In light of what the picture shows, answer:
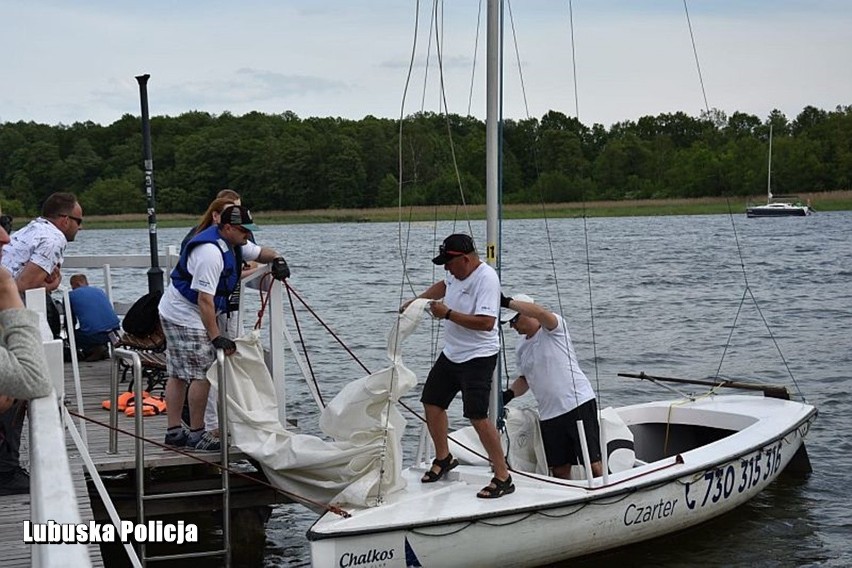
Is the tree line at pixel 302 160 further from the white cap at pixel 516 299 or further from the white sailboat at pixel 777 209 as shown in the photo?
the white cap at pixel 516 299

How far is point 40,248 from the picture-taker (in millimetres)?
8797

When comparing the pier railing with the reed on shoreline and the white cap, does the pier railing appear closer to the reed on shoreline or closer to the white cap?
the white cap

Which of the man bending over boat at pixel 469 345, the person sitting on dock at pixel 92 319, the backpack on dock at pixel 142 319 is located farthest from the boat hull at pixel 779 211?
the man bending over boat at pixel 469 345

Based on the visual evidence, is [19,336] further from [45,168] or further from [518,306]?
[45,168]

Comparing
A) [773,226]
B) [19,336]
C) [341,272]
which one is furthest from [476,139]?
[773,226]

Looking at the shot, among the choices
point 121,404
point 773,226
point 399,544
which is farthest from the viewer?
point 773,226

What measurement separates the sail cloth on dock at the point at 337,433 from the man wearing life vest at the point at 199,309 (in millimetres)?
214

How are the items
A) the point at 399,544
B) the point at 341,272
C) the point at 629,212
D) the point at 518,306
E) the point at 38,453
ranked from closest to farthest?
the point at 38,453 → the point at 399,544 → the point at 518,306 → the point at 341,272 → the point at 629,212

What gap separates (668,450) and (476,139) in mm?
3637

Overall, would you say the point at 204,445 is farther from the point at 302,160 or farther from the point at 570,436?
the point at 302,160

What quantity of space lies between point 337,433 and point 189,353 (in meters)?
1.14

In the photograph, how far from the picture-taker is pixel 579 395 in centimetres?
868

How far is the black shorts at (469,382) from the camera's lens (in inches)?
307

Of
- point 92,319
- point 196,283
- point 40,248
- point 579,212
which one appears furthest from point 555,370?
point 579,212
